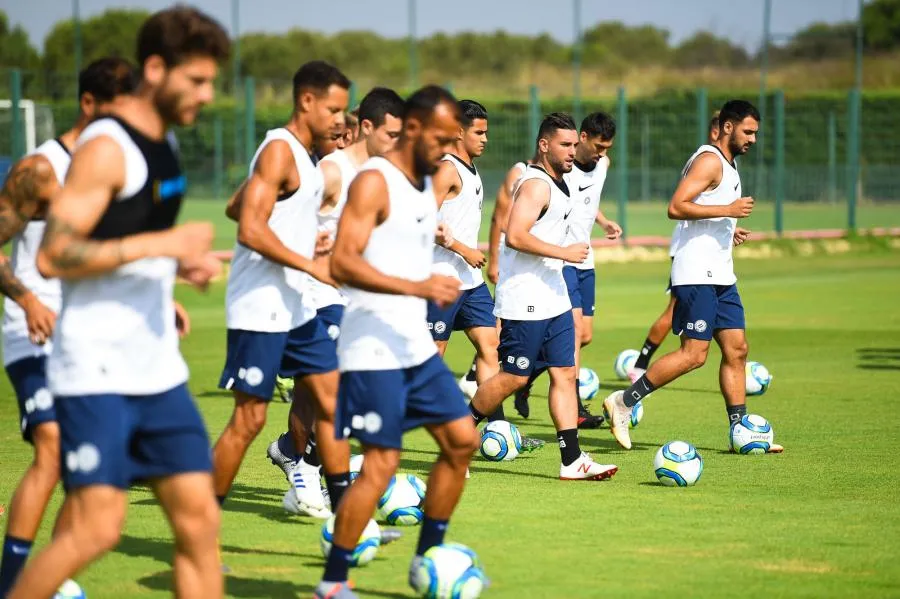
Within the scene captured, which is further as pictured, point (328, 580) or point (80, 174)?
point (328, 580)

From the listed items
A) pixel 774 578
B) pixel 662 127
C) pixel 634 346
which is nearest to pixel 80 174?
pixel 774 578

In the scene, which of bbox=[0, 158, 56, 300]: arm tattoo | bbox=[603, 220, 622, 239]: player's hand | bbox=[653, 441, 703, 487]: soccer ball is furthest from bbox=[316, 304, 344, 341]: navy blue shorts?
bbox=[603, 220, 622, 239]: player's hand

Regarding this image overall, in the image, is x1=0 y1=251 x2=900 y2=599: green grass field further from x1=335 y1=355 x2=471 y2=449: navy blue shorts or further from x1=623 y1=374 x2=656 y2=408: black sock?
x1=335 y1=355 x2=471 y2=449: navy blue shorts

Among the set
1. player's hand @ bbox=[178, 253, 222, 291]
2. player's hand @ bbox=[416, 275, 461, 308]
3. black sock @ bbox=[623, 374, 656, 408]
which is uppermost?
player's hand @ bbox=[178, 253, 222, 291]

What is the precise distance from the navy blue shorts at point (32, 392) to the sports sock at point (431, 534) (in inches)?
67.3

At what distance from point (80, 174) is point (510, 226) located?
4.95 metres

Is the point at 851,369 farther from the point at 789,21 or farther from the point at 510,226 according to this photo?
the point at 789,21

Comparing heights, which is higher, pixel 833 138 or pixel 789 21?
pixel 789 21

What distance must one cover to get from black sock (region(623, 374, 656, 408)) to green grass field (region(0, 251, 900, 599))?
1.16 ft

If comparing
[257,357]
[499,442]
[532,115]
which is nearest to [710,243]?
[499,442]

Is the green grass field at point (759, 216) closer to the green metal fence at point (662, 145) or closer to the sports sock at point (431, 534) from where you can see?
the green metal fence at point (662, 145)

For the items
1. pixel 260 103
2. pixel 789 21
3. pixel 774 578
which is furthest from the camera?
pixel 789 21

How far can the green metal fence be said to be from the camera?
31859 mm

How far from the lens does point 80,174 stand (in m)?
4.79
